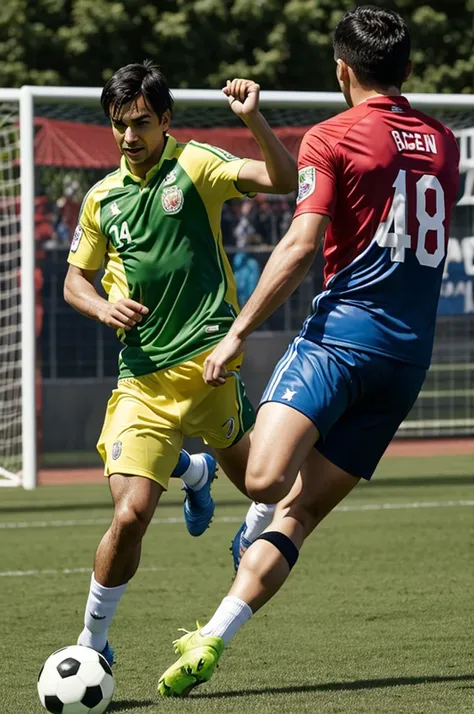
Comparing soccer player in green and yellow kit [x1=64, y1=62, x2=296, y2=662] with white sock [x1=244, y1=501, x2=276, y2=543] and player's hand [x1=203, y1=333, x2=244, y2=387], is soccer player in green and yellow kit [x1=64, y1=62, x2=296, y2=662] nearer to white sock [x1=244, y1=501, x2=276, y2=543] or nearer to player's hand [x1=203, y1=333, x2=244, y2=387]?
white sock [x1=244, y1=501, x2=276, y2=543]

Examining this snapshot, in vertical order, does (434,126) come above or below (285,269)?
above

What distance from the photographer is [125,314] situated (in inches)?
215

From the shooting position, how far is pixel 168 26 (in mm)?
25094

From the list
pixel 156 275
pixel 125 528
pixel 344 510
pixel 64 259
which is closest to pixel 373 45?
pixel 156 275

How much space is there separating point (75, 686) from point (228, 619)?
0.55 meters

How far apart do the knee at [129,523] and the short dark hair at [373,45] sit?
1771mm

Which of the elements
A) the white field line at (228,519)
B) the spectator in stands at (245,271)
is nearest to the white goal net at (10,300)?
the white field line at (228,519)

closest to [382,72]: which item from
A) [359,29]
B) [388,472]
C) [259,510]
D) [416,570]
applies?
[359,29]

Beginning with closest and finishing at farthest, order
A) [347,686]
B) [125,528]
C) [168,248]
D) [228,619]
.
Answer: [228,619] → [347,686] → [125,528] → [168,248]

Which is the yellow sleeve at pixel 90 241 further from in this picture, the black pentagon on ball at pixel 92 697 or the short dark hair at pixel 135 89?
the black pentagon on ball at pixel 92 697

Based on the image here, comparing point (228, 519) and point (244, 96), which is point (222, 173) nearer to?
point (244, 96)

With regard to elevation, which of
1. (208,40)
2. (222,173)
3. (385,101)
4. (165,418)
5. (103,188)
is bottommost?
(208,40)

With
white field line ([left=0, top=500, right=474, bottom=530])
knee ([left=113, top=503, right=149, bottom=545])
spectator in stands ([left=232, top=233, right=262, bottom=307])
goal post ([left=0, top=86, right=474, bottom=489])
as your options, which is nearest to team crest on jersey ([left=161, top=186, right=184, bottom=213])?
knee ([left=113, top=503, right=149, bottom=545])

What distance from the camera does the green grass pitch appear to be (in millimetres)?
5160
